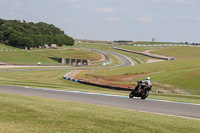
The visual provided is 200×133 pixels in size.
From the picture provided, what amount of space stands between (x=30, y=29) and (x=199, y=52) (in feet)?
277

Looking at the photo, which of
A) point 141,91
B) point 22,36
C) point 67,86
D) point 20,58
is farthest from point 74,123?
point 22,36

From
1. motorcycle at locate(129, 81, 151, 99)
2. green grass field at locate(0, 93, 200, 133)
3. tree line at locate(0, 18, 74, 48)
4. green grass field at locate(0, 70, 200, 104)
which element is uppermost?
tree line at locate(0, 18, 74, 48)

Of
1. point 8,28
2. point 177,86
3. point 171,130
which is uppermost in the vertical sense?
point 8,28

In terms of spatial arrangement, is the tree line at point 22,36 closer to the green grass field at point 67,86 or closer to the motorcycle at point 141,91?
the green grass field at point 67,86

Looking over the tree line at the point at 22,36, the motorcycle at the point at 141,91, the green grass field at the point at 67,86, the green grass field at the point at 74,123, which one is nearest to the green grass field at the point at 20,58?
the tree line at the point at 22,36

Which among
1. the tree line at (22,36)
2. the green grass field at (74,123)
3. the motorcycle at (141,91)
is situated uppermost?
the tree line at (22,36)

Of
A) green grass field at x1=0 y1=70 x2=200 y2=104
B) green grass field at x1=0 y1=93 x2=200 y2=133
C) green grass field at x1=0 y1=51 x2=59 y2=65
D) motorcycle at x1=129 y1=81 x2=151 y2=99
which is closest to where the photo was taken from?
green grass field at x1=0 y1=93 x2=200 y2=133

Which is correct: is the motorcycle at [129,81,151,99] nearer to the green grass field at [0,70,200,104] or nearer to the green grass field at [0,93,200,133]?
the green grass field at [0,70,200,104]

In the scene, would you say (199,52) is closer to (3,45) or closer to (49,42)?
(49,42)

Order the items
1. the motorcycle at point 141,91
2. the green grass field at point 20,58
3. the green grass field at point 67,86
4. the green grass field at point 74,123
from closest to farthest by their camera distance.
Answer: the green grass field at point 74,123, the motorcycle at point 141,91, the green grass field at point 67,86, the green grass field at point 20,58

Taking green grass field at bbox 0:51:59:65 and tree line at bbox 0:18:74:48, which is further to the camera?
tree line at bbox 0:18:74:48

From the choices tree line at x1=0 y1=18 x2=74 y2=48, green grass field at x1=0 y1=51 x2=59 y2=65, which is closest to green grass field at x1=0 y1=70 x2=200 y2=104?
green grass field at x1=0 y1=51 x2=59 y2=65

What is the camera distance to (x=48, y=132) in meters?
8.07

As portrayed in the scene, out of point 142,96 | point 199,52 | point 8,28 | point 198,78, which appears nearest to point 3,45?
point 8,28
